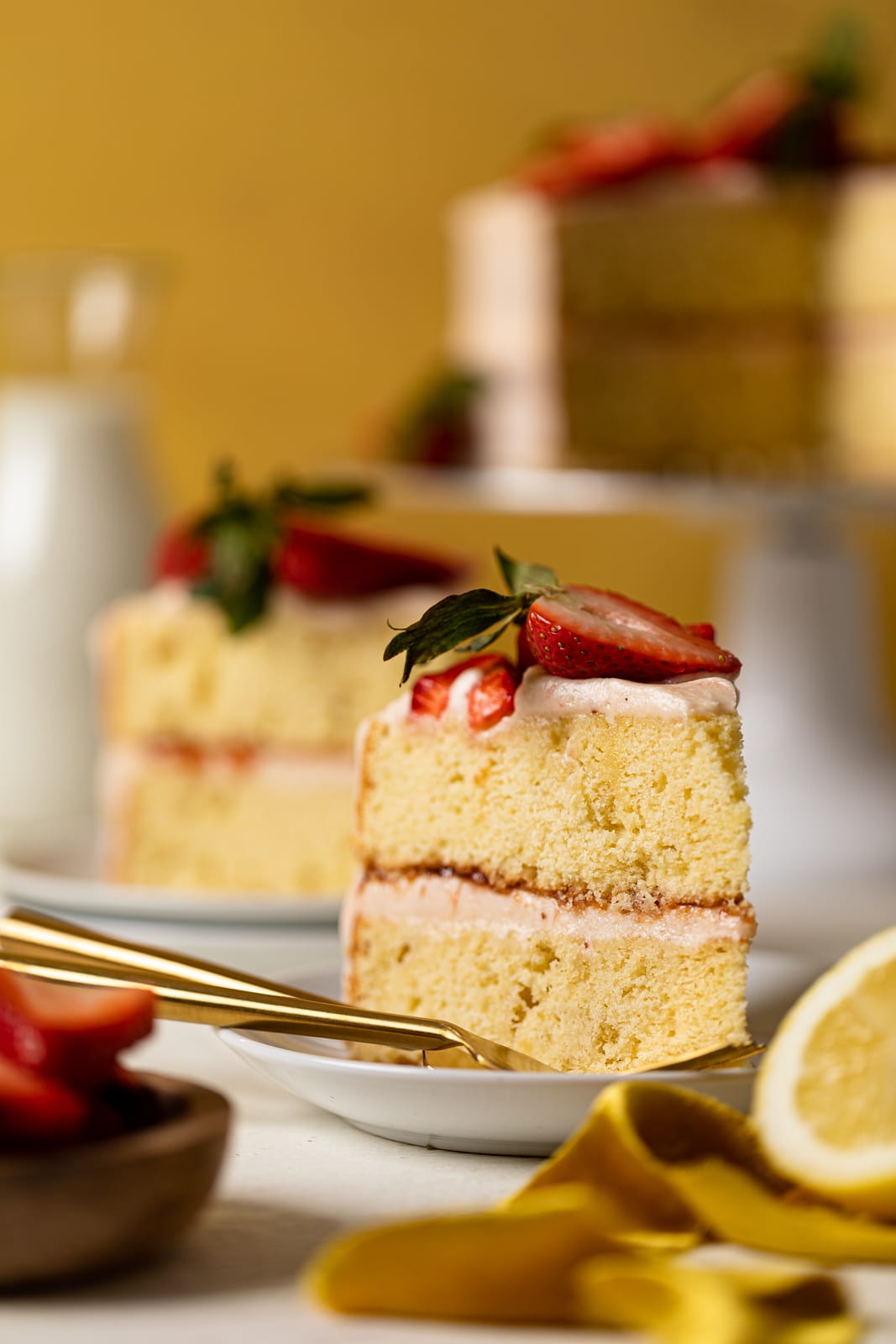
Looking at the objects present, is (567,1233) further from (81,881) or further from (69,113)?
(69,113)

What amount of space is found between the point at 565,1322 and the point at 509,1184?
194 millimetres

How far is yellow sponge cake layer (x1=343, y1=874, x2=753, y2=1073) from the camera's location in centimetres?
111

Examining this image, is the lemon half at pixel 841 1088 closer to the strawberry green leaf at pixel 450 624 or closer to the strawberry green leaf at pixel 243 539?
the strawberry green leaf at pixel 450 624

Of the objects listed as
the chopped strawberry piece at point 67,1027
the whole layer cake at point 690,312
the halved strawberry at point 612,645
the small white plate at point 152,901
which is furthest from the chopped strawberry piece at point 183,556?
the chopped strawberry piece at point 67,1027

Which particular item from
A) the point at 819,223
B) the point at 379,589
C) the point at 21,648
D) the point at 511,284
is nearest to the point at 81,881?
the point at 379,589

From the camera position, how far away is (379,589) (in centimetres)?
181

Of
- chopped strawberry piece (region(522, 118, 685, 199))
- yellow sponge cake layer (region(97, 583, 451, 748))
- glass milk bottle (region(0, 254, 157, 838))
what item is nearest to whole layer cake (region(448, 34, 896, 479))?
chopped strawberry piece (region(522, 118, 685, 199))

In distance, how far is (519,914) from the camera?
1.16 m

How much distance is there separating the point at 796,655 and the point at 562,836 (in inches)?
48.4

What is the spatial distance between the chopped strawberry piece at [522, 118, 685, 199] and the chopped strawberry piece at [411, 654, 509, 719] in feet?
3.86

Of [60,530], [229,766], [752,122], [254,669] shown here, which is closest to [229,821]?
[229,766]

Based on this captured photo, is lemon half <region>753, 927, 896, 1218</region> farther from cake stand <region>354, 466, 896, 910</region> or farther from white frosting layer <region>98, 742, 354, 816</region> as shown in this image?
cake stand <region>354, 466, 896, 910</region>

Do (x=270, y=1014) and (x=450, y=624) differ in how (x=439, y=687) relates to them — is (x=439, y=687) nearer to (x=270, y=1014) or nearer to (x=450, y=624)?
(x=450, y=624)

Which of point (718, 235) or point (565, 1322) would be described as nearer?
point (565, 1322)
